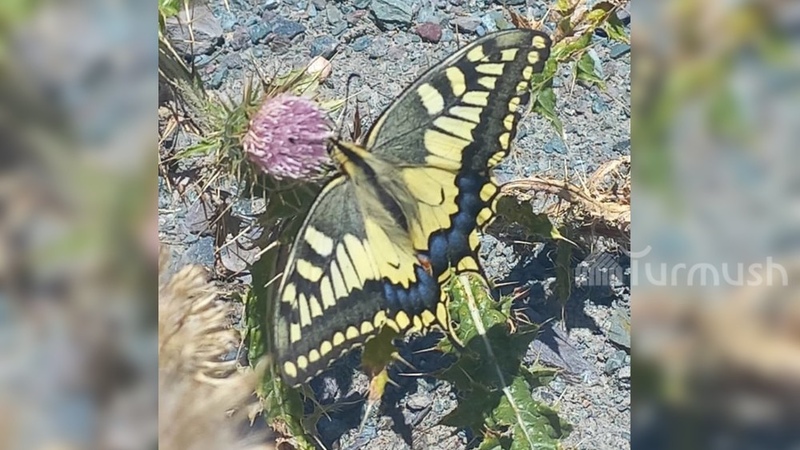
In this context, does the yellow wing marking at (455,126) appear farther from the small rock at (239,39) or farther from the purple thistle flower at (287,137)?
the small rock at (239,39)

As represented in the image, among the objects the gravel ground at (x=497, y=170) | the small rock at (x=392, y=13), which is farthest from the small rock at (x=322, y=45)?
the small rock at (x=392, y=13)

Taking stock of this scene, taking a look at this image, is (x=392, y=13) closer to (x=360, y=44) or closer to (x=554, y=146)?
(x=360, y=44)

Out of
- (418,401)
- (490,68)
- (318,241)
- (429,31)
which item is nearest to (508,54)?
(490,68)
